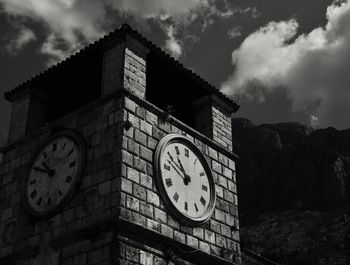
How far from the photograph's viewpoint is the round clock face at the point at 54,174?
10.5 meters

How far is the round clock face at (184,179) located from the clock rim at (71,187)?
4.31 feet

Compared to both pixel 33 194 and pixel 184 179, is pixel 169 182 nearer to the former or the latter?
pixel 184 179

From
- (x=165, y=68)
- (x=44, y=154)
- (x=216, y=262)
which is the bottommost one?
(x=216, y=262)

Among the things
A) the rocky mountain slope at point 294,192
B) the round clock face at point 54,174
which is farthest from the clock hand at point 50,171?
the rocky mountain slope at point 294,192

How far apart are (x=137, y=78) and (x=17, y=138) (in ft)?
9.53

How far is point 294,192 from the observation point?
65.0 m

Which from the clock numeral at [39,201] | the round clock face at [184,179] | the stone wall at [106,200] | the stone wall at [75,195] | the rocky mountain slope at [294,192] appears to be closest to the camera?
the stone wall at [106,200]

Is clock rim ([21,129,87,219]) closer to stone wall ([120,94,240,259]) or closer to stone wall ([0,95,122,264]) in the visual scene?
stone wall ([0,95,122,264])

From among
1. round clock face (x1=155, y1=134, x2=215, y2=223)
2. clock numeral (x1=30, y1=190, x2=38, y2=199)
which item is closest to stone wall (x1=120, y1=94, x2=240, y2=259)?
round clock face (x1=155, y1=134, x2=215, y2=223)

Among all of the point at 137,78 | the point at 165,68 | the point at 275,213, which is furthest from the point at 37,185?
the point at 275,213

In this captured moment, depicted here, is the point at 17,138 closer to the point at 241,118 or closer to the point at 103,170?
the point at 103,170

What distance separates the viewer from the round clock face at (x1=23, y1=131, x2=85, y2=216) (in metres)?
10.5

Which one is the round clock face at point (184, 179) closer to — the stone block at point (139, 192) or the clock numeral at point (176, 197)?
the clock numeral at point (176, 197)

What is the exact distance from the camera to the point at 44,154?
11305 mm
